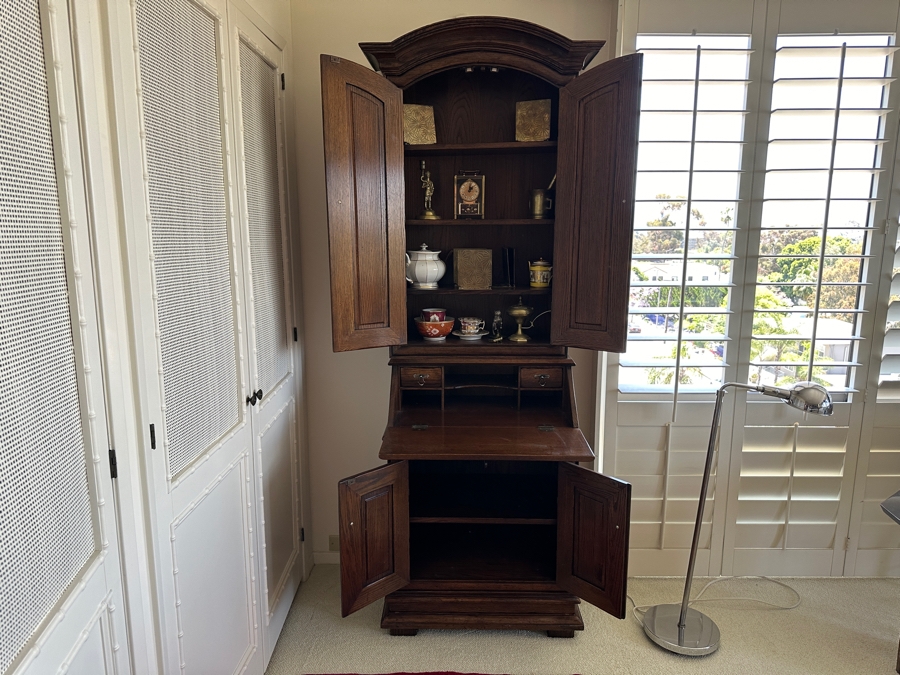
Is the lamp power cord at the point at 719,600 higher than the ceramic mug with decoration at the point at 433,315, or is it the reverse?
the ceramic mug with decoration at the point at 433,315

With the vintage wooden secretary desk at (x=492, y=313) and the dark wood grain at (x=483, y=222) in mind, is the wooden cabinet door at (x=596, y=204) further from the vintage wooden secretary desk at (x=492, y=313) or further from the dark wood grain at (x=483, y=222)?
the dark wood grain at (x=483, y=222)

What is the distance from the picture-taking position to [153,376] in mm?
1168

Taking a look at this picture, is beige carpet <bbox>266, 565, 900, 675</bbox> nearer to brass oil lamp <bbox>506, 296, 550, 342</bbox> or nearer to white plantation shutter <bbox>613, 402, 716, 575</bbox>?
white plantation shutter <bbox>613, 402, 716, 575</bbox>

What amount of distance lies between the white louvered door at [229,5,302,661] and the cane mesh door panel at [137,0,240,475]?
162 mm

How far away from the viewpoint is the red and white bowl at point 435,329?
2.15 meters

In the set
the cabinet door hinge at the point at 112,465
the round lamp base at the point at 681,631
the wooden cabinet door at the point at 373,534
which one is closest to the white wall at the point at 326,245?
the wooden cabinet door at the point at 373,534

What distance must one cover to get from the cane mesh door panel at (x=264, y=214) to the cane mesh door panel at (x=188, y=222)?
21cm

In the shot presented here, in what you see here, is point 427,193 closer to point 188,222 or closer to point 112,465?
point 188,222

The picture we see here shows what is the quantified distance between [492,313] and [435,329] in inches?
12.1

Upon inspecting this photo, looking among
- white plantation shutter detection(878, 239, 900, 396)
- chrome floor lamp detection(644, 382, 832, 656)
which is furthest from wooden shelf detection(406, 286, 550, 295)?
white plantation shutter detection(878, 239, 900, 396)

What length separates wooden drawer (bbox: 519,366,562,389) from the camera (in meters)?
2.10

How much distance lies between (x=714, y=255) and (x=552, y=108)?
87cm

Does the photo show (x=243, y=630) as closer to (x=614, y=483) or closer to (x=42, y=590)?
(x=42, y=590)

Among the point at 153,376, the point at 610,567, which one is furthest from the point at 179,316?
the point at 610,567
